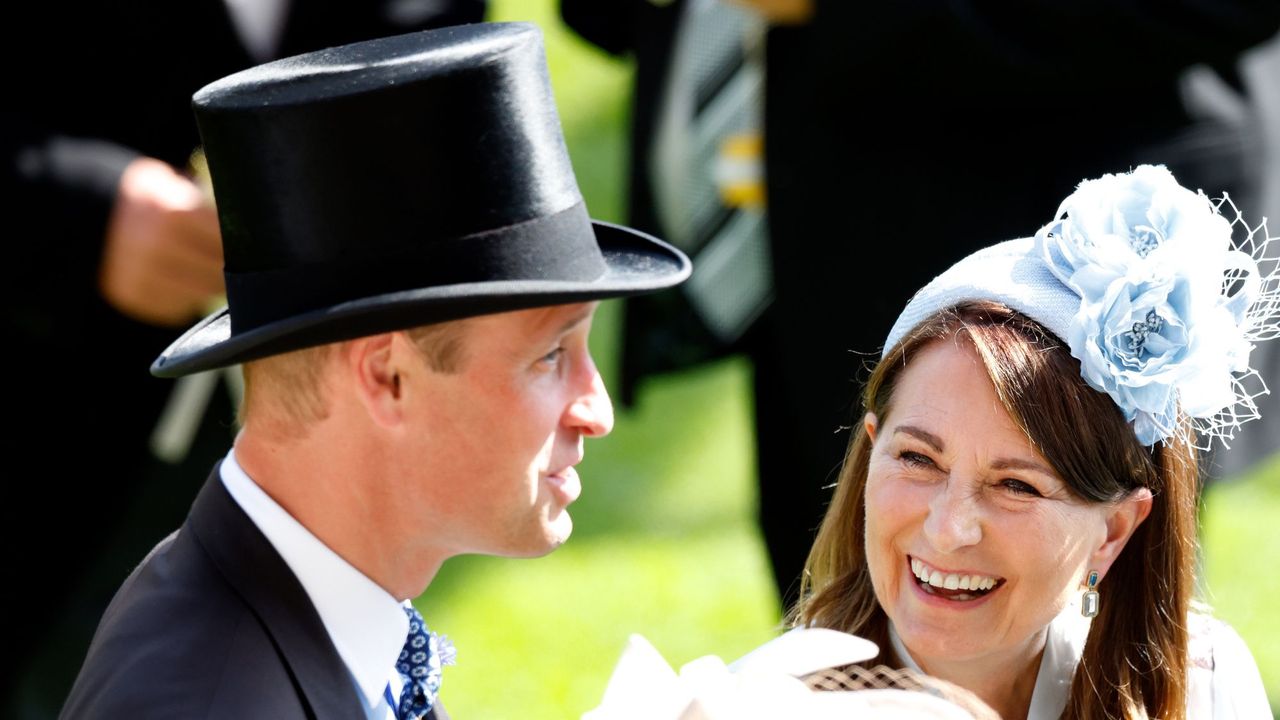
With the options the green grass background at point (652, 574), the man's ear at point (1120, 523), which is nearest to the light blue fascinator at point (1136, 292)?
the man's ear at point (1120, 523)

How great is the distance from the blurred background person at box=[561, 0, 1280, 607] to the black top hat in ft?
5.34

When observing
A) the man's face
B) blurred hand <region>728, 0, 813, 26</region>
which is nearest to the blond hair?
the man's face

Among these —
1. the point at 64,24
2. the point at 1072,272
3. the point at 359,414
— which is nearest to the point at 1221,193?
the point at 1072,272

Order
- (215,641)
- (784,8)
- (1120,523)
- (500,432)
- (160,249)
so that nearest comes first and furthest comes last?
(215,641)
(500,432)
(1120,523)
(160,249)
(784,8)

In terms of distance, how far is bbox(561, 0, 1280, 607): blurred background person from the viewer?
3633mm

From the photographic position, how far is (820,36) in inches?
150

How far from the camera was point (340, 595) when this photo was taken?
2209 millimetres

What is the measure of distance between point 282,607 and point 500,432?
349 millimetres

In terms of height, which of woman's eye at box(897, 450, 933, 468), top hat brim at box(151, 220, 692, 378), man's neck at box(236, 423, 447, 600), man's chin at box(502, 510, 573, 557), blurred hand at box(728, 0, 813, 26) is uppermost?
top hat brim at box(151, 220, 692, 378)

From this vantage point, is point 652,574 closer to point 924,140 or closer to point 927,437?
point 924,140

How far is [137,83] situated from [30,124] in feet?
0.83

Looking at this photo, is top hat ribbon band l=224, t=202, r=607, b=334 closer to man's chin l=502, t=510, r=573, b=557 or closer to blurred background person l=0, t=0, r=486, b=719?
man's chin l=502, t=510, r=573, b=557

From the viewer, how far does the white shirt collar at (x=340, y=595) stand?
219 cm

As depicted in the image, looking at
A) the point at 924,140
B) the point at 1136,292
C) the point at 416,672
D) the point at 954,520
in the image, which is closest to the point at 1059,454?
the point at 954,520
